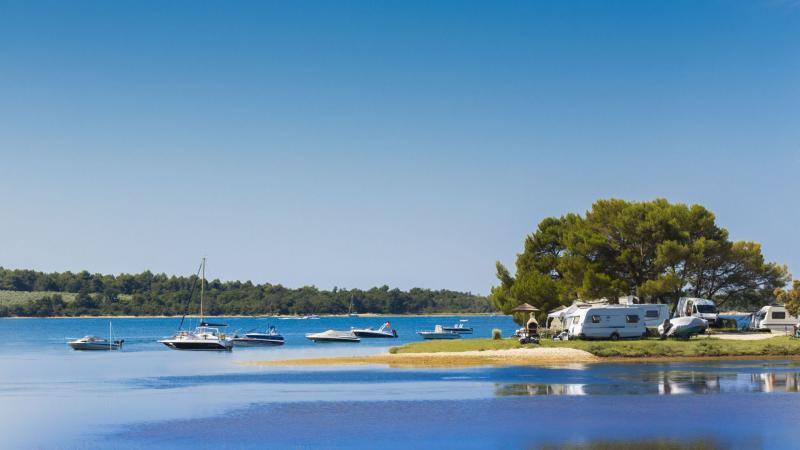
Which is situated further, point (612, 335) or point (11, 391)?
point (612, 335)

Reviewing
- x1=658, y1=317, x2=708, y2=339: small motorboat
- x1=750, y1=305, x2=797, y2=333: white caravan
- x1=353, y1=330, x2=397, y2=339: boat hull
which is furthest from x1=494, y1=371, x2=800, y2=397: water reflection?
x1=353, y1=330, x2=397, y2=339: boat hull

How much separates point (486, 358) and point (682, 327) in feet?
48.4

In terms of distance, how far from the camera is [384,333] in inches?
5418

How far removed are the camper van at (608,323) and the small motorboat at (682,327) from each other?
5.50 ft

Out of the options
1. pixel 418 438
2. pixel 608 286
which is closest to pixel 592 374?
pixel 418 438

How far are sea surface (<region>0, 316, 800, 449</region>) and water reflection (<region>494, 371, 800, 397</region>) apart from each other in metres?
0.09

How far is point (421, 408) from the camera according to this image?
131 feet

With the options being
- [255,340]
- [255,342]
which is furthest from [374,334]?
[255,340]

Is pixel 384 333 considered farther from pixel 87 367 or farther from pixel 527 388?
pixel 527 388

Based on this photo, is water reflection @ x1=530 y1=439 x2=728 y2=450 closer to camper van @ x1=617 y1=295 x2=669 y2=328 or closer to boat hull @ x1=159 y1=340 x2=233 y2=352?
camper van @ x1=617 y1=295 x2=669 y2=328

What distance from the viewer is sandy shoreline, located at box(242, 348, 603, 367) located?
63.8m

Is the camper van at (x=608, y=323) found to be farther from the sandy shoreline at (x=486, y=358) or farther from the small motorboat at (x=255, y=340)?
the small motorboat at (x=255, y=340)

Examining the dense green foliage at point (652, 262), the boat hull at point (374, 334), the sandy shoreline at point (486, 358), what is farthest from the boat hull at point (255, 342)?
the sandy shoreline at point (486, 358)

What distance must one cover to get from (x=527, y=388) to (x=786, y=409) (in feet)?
43.3
